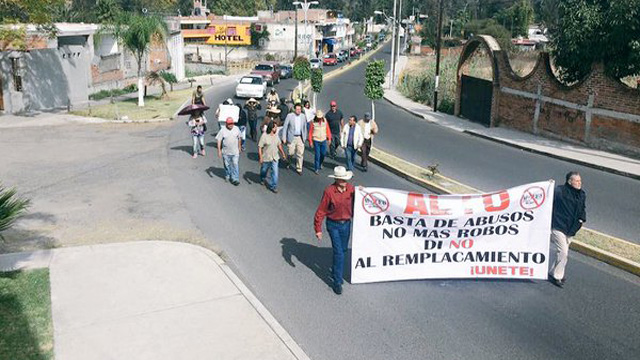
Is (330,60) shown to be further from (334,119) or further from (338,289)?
(338,289)

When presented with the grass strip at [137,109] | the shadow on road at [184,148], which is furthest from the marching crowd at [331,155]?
the grass strip at [137,109]

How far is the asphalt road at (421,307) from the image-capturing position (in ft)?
23.7

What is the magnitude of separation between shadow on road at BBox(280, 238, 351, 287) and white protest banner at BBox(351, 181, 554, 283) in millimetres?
680

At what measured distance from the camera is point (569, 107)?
73.7ft

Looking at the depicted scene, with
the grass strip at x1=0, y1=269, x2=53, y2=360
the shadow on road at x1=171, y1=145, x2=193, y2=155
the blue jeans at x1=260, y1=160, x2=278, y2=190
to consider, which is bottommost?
the grass strip at x1=0, y1=269, x2=53, y2=360

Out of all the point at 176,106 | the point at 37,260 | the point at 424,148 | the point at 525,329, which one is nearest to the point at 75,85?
the point at 176,106

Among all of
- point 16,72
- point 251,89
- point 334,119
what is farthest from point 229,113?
point 251,89

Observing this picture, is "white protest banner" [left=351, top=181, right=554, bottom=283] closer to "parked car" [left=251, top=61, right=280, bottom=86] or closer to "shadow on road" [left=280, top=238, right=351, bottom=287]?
"shadow on road" [left=280, top=238, right=351, bottom=287]

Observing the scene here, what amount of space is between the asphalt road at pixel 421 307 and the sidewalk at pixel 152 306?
419mm

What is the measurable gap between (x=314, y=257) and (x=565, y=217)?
4014mm

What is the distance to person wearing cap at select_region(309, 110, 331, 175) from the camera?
52.2ft

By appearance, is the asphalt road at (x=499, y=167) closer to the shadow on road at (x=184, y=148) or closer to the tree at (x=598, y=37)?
the tree at (x=598, y=37)

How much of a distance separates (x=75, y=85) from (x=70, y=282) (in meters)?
26.2

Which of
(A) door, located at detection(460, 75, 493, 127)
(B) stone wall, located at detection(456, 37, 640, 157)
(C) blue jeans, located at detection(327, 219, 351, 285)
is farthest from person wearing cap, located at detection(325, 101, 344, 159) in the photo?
(A) door, located at detection(460, 75, 493, 127)
